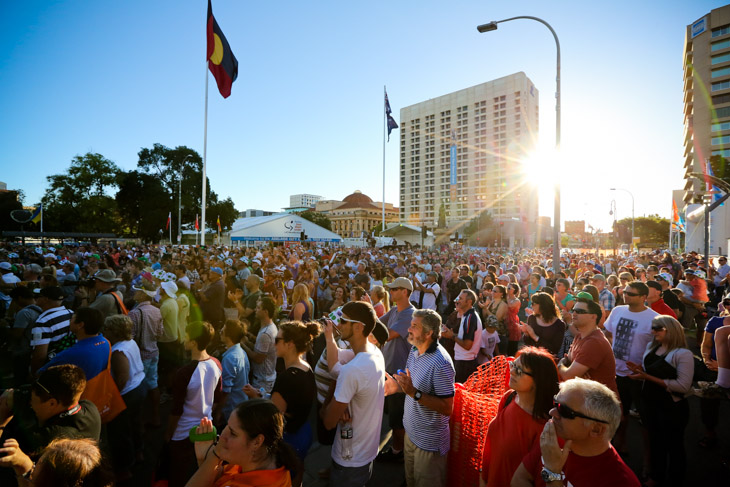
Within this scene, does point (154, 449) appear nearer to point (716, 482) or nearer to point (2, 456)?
point (2, 456)

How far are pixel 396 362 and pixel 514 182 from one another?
10481cm

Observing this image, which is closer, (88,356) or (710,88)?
(88,356)

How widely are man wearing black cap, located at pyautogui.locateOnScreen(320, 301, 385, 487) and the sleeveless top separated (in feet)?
7.39

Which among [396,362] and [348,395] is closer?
[348,395]

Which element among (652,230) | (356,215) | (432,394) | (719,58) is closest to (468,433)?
(432,394)

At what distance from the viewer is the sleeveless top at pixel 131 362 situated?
11.8 ft

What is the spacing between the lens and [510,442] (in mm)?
2146

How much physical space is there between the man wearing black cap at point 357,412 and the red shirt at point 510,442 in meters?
0.82

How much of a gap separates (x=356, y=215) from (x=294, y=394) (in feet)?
412

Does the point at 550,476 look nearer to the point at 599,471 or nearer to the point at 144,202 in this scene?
the point at 599,471

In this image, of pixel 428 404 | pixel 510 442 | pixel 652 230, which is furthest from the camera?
pixel 652 230

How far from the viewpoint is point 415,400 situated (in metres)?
2.91

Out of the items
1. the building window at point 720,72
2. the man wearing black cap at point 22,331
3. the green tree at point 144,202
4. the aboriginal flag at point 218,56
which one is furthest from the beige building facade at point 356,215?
the man wearing black cap at point 22,331

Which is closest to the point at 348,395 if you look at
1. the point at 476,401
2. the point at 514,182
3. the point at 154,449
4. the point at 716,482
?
the point at 476,401
